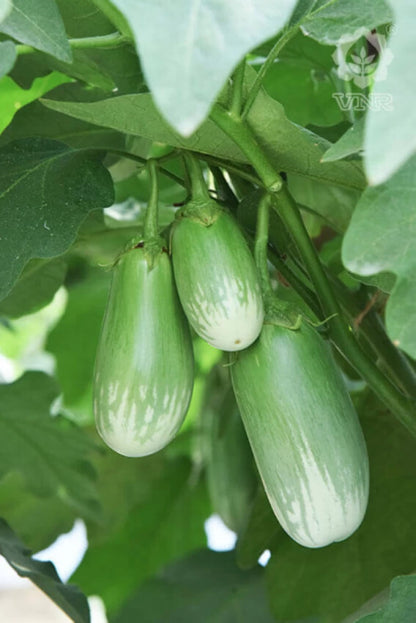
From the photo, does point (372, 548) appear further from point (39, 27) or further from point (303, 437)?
point (39, 27)

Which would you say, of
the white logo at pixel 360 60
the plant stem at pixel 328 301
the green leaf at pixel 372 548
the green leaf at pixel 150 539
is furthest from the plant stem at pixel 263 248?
the green leaf at pixel 150 539

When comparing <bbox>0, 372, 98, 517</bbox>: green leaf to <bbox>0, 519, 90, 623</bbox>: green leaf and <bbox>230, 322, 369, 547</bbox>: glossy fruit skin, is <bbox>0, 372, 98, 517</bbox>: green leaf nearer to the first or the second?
<bbox>0, 519, 90, 623</bbox>: green leaf

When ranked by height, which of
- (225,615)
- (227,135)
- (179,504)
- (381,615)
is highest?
(227,135)

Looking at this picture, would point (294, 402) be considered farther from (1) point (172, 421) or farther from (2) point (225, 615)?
(2) point (225, 615)

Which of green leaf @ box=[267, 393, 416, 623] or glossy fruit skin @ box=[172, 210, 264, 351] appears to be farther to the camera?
green leaf @ box=[267, 393, 416, 623]

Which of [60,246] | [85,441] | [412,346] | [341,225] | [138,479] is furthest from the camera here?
[138,479]

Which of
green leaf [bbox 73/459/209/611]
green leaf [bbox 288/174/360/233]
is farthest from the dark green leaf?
green leaf [bbox 73/459/209/611]

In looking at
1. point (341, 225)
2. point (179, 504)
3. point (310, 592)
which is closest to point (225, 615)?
point (310, 592)

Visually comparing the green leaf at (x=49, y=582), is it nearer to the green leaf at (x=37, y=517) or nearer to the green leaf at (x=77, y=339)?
the green leaf at (x=37, y=517)
